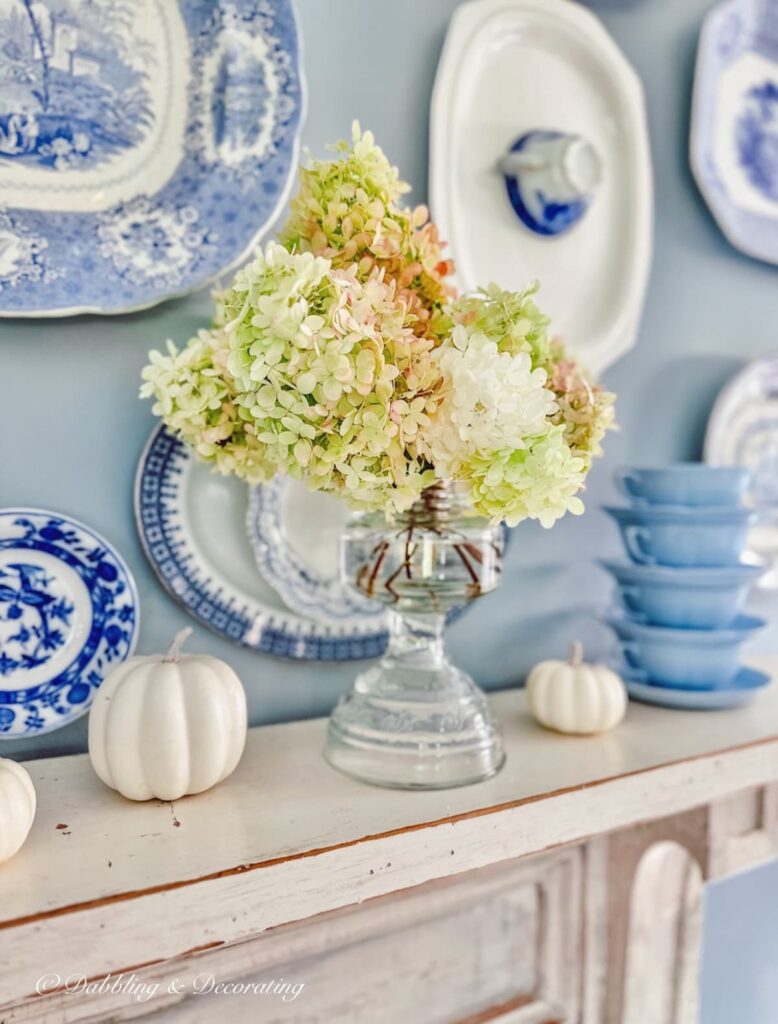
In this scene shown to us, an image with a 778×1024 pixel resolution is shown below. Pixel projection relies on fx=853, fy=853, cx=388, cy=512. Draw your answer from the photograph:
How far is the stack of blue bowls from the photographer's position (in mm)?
887

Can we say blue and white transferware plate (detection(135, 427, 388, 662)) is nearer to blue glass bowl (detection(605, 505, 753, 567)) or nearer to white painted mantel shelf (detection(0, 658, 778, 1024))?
white painted mantel shelf (detection(0, 658, 778, 1024))

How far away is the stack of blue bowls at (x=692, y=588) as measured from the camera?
2.91 ft

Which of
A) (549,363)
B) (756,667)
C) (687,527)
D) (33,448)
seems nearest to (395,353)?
(549,363)

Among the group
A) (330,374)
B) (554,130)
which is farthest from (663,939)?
(554,130)

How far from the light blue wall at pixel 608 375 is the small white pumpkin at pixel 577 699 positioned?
0.15 metres

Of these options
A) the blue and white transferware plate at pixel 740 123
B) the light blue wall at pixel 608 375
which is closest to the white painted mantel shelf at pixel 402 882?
the light blue wall at pixel 608 375

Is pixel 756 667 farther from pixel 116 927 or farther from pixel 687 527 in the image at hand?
pixel 116 927

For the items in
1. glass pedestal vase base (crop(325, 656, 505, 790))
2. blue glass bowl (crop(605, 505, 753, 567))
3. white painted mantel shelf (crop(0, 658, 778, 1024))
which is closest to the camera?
white painted mantel shelf (crop(0, 658, 778, 1024))

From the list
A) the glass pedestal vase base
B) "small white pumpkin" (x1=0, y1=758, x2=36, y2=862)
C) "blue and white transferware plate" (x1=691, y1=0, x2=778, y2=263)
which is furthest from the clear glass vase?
"blue and white transferware plate" (x1=691, y1=0, x2=778, y2=263)

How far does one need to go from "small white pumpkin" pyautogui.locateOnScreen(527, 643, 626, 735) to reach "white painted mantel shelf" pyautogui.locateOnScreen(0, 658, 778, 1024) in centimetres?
2

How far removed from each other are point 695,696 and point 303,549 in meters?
0.43

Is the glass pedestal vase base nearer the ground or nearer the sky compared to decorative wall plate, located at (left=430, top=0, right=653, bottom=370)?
nearer the ground

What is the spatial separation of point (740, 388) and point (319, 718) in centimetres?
74

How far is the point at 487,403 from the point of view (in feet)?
1.79
